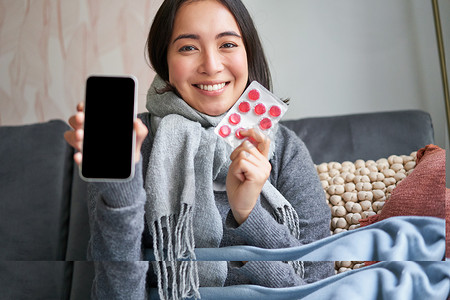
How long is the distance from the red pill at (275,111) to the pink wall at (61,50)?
0.18m

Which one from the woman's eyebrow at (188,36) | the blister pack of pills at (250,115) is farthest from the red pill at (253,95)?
the woman's eyebrow at (188,36)

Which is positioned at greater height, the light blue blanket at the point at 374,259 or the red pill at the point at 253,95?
the red pill at the point at 253,95

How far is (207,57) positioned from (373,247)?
1.16 ft

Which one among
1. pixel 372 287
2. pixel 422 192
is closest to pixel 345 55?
pixel 422 192

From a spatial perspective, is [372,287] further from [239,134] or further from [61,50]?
[61,50]

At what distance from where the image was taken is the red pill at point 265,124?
2.42 feet

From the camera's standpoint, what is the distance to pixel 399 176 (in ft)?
2.58

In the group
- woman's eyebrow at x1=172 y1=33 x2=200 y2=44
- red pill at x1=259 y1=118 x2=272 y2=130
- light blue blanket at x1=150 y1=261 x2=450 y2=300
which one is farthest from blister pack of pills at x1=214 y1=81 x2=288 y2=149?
light blue blanket at x1=150 y1=261 x2=450 y2=300

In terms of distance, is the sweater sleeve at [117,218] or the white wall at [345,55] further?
the white wall at [345,55]

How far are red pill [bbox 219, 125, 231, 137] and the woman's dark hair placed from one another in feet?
0.25

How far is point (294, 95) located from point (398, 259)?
Result: 272 millimetres

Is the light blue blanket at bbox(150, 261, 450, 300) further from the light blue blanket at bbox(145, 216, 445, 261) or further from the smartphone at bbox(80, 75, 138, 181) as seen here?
the smartphone at bbox(80, 75, 138, 181)

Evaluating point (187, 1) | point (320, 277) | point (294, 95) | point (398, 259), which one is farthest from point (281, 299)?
point (187, 1)

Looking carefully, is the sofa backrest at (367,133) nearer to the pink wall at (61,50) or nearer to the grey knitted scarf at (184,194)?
the grey knitted scarf at (184,194)
